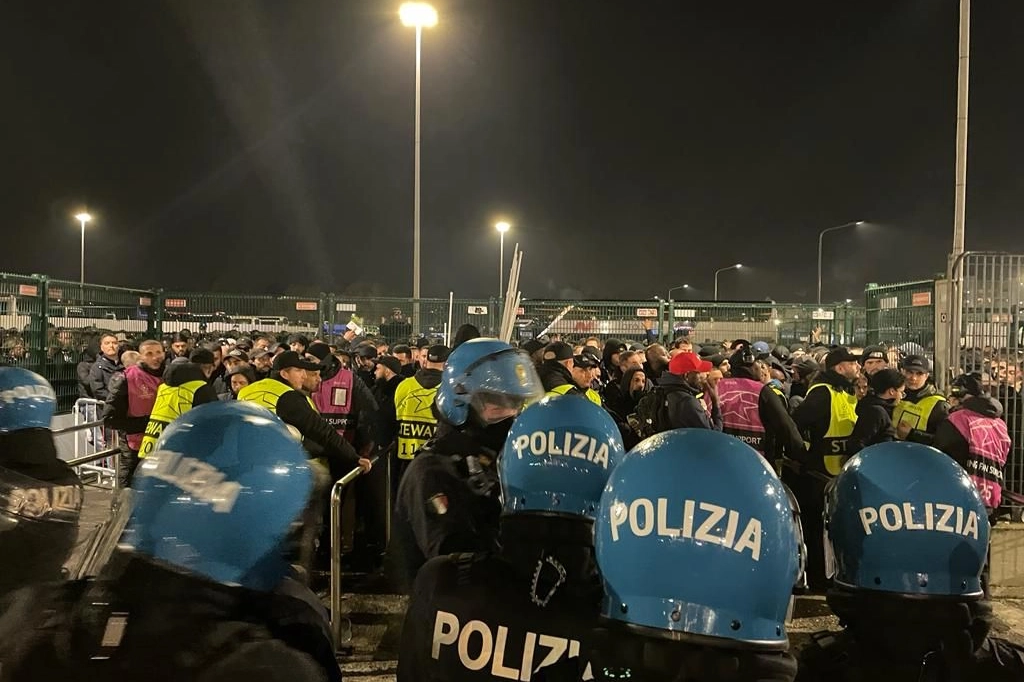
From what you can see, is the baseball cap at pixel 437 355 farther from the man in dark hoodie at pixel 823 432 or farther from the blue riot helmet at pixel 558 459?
the blue riot helmet at pixel 558 459

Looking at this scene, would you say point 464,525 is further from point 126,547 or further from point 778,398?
point 778,398

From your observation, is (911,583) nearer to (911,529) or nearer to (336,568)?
(911,529)

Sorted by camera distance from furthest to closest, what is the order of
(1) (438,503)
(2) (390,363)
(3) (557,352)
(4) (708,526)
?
1. (2) (390,363)
2. (3) (557,352)
3. (1) (438,503)
4. (4) (708,526)

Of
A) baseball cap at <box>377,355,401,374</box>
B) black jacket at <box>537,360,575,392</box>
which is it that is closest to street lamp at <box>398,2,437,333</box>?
baseball cap at <box>377,355,401,374</box>

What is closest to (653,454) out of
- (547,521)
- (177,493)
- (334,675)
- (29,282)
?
(547,521)

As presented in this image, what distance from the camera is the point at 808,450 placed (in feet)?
23.1

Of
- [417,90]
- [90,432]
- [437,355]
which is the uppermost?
[417,90]

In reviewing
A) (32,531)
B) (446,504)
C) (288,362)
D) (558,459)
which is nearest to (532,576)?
(558,459)

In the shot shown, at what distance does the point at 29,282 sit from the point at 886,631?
42.8ft

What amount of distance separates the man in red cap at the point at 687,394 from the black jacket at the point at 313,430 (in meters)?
2.79

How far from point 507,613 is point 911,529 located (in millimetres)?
1128

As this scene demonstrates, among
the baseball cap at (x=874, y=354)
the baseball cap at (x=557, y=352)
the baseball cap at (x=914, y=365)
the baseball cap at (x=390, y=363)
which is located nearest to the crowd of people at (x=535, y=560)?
the baseball cap at (x=557, y=352)

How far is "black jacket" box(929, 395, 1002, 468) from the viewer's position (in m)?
5.98

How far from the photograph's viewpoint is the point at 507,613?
201 cm
